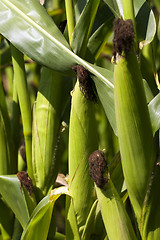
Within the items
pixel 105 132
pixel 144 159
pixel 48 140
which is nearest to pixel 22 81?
pixel 48 140

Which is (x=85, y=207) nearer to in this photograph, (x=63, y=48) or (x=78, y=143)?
(x=78, y=143)

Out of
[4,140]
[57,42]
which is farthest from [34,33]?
[4,140]

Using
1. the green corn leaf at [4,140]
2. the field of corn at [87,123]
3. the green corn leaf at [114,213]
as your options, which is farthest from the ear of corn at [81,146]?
the green corn leaf at [4,140]

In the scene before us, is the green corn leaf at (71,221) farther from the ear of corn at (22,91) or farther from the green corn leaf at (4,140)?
the green corn leaf at (4,140)

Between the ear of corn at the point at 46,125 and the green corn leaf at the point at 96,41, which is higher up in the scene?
the green corn leaf at the point at 96,41

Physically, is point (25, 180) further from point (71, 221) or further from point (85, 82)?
point (85, 82)

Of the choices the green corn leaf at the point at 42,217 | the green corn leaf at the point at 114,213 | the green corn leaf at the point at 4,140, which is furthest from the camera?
the green corn leaf at the point at 4,140

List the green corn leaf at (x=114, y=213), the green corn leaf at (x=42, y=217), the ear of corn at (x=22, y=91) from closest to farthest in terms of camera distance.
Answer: the green corn leaf at (x=114, y=213) → the green corn leaf at (x=42, y=217) → the ear of corn at (x=22, y=91)
